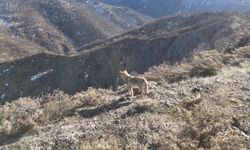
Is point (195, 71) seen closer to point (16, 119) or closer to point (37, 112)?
point (37, 112)

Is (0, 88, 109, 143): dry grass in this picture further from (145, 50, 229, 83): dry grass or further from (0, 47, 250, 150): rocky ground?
(145, 50, 229, 83): dry grass

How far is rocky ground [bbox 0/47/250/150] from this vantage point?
10.4m

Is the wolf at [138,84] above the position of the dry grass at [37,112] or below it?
above

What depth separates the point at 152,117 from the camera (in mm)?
11414

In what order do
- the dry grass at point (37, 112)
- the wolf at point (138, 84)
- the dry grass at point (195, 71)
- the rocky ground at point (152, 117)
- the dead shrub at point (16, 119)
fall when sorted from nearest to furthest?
1. the rocky ground at point (152, 117)
2. the dead shrub at point (16, 119)
3. the dry grass at point (37, 112)
4. the wolf at point (138, 84)
5. the dry grass at point (195, 71)

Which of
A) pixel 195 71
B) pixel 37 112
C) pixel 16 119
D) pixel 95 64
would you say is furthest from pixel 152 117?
pixel 95 64

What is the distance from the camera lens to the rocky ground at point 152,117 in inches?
408

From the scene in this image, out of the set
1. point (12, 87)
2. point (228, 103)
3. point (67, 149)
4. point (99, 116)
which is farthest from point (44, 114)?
point (12, 87)

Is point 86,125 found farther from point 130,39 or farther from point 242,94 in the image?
point 130,39

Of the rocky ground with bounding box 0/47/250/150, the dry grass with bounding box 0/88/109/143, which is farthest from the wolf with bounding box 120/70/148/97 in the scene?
the dry grass with bounding box 0/88/109/143

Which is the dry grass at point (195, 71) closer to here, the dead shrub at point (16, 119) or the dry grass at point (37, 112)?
the dry grass at point (37, 112)

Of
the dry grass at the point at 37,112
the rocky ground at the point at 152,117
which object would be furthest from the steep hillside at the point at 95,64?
the dry grass at the point at 37,112

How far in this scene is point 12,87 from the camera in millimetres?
92812

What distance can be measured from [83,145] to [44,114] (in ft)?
12.1
